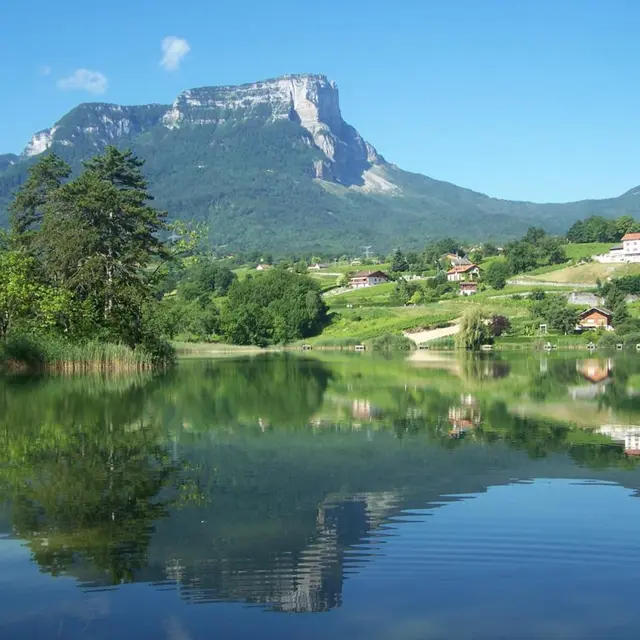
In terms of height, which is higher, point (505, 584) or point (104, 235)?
point (104, 235)

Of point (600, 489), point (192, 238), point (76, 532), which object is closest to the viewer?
point (76, 532)

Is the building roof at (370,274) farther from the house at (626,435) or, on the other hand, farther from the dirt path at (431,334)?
the house at (626,435)

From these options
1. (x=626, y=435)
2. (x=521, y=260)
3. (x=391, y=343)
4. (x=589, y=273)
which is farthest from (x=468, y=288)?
→ (x=626, y=435)

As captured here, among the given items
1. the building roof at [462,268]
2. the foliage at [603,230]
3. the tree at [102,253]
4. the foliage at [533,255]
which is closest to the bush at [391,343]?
the tree at [102,253]

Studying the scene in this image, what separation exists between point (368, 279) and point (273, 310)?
41278 mm

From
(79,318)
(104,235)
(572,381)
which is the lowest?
(572,381)

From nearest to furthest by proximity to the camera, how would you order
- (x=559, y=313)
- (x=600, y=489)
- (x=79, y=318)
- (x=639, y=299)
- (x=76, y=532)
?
1. (x=76, y=532)
2. (x=600, y=489)
3. (x=79, y=318)
4. (x=559, y=313)
5. (x=639, y=299)

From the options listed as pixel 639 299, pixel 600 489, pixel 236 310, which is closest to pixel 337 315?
pixel 236 310

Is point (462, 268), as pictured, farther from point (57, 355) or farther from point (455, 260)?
point (57, 355)

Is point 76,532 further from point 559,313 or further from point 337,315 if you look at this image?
point 337,315

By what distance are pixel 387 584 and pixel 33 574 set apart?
359 centimetres

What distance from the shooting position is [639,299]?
99.2m

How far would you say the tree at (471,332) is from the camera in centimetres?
7969

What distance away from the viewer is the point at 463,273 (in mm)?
132375
